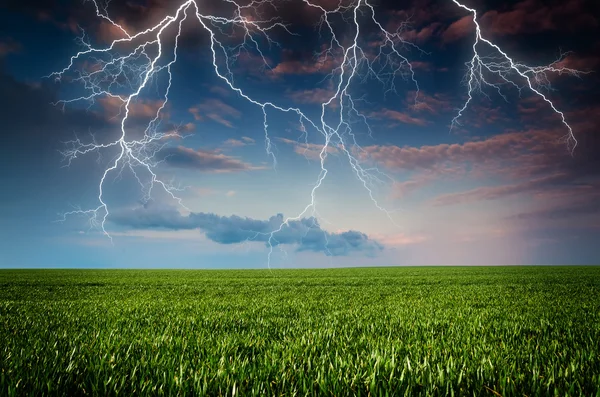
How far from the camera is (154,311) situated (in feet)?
29.0

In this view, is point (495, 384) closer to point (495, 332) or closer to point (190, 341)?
point (495, 332)

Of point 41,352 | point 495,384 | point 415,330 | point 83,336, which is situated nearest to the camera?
point 495,384

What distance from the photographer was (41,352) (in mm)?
4340

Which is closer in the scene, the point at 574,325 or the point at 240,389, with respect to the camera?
the point at 240,389

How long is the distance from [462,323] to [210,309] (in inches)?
236

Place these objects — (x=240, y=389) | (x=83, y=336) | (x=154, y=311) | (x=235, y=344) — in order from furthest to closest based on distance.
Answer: (x=154, y=311), (x=83, y=336), (x=235, y=344), (x=240, y=389)

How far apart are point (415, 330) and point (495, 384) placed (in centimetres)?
276

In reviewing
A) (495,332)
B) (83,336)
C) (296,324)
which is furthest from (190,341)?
(495,332)

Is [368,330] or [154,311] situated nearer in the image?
[368,330]

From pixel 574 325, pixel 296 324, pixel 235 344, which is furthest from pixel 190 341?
pixel 574 325

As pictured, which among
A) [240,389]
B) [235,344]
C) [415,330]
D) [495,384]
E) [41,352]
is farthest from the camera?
[415,330]

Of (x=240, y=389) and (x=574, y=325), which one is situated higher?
(x=240, y=389)

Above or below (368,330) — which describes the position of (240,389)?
above

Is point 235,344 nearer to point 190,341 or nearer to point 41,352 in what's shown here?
point 190,341
